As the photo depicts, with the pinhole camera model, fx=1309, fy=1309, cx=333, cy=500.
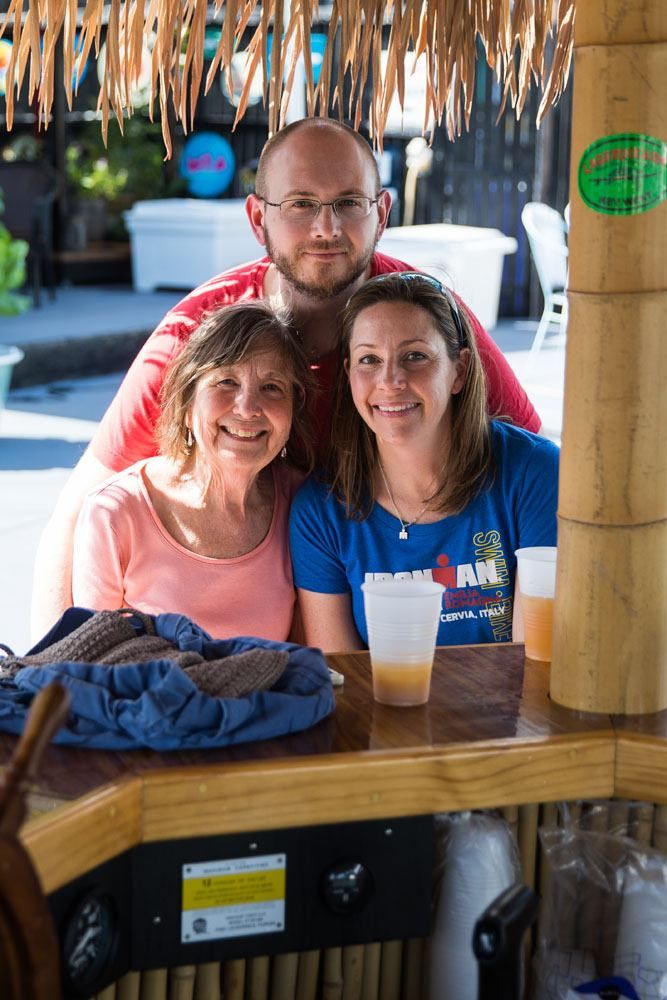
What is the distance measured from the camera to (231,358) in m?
2.18

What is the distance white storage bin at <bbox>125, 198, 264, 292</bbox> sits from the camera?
39.1 feet

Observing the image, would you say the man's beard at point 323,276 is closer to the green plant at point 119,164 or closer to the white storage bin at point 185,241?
the white storage bin at point 185,241

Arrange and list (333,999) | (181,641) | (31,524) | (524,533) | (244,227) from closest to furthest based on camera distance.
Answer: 1. (333,999)
2. (181,641)
3. (524,533)
4. (31,524)
5. (244,227)

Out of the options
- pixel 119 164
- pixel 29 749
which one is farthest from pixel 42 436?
pixel 119 164

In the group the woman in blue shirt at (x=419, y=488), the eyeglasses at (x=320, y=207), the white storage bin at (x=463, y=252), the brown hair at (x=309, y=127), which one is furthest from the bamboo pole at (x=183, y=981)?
the white storage bin at (x=463, y=252)

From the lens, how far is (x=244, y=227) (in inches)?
475

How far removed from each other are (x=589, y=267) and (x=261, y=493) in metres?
1.04

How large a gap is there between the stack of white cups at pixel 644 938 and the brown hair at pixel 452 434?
0.88 m

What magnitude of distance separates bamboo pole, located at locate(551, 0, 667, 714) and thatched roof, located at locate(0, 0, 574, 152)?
933 mm

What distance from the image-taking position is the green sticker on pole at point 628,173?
1.38 m

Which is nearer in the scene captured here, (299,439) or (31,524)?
(299,439)

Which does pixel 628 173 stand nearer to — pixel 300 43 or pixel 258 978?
pixel 258 978

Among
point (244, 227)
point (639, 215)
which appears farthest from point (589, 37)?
point (244, 227)

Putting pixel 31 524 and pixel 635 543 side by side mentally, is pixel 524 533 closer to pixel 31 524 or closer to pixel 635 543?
pixel 635 543
